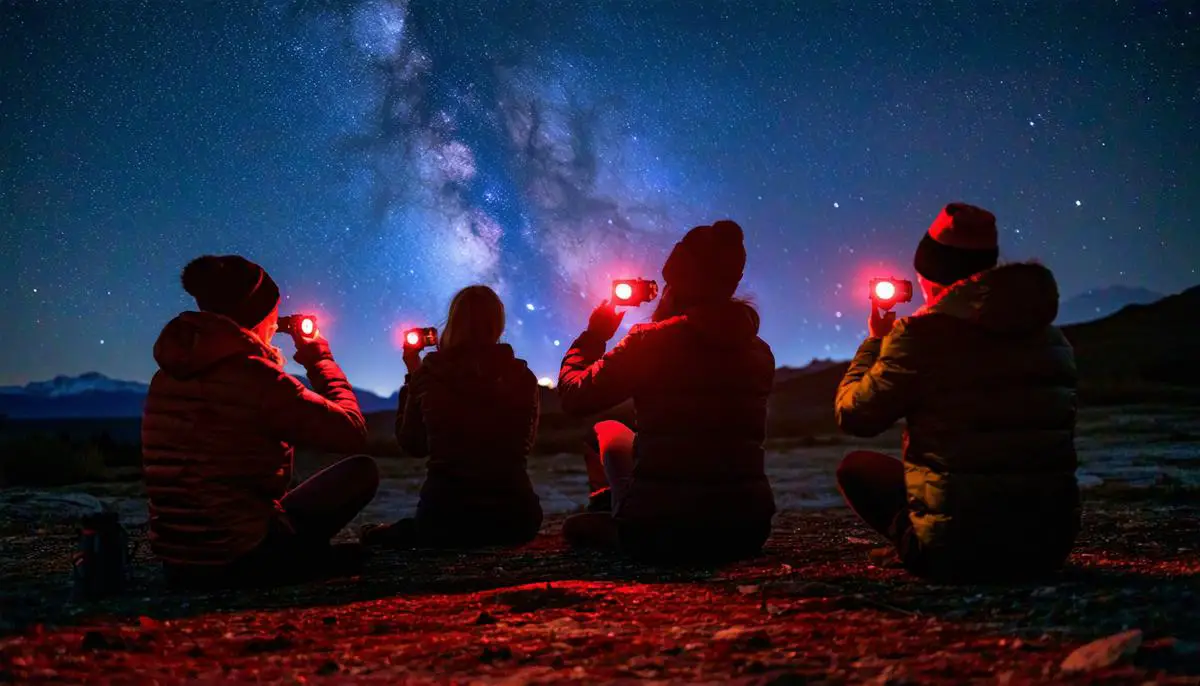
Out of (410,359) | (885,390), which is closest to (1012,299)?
(885,390)

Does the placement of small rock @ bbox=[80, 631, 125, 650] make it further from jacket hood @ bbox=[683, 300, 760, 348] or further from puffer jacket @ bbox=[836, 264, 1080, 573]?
puffer jacket @ bbox=[836, 264, 1080, 573]

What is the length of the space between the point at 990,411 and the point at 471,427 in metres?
3.52

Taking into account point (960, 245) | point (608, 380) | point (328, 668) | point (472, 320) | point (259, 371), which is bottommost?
point (328, 668)

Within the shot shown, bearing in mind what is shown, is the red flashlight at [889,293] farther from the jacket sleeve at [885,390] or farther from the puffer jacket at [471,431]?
the puffer jacket at [471,431]

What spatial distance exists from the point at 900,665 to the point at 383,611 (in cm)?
237

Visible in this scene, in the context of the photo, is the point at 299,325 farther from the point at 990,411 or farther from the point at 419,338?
the point at 990,411

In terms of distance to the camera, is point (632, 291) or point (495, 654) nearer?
point (495, 654)

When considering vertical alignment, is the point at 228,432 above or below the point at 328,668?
above

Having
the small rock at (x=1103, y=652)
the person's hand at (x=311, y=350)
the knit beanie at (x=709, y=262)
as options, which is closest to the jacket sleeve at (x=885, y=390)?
the knit beanie at (x=709, y=262)

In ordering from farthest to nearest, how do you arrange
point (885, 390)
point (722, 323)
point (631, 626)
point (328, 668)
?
1. point (722, 323)
2. point (885, 390)
3. point (631, 626)
4. point (328, 668)

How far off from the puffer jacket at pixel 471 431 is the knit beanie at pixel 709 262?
1.73 meters

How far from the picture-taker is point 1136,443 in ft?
50.5

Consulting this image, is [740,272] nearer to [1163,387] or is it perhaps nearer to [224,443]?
[224,443]

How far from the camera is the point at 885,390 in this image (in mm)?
4109
